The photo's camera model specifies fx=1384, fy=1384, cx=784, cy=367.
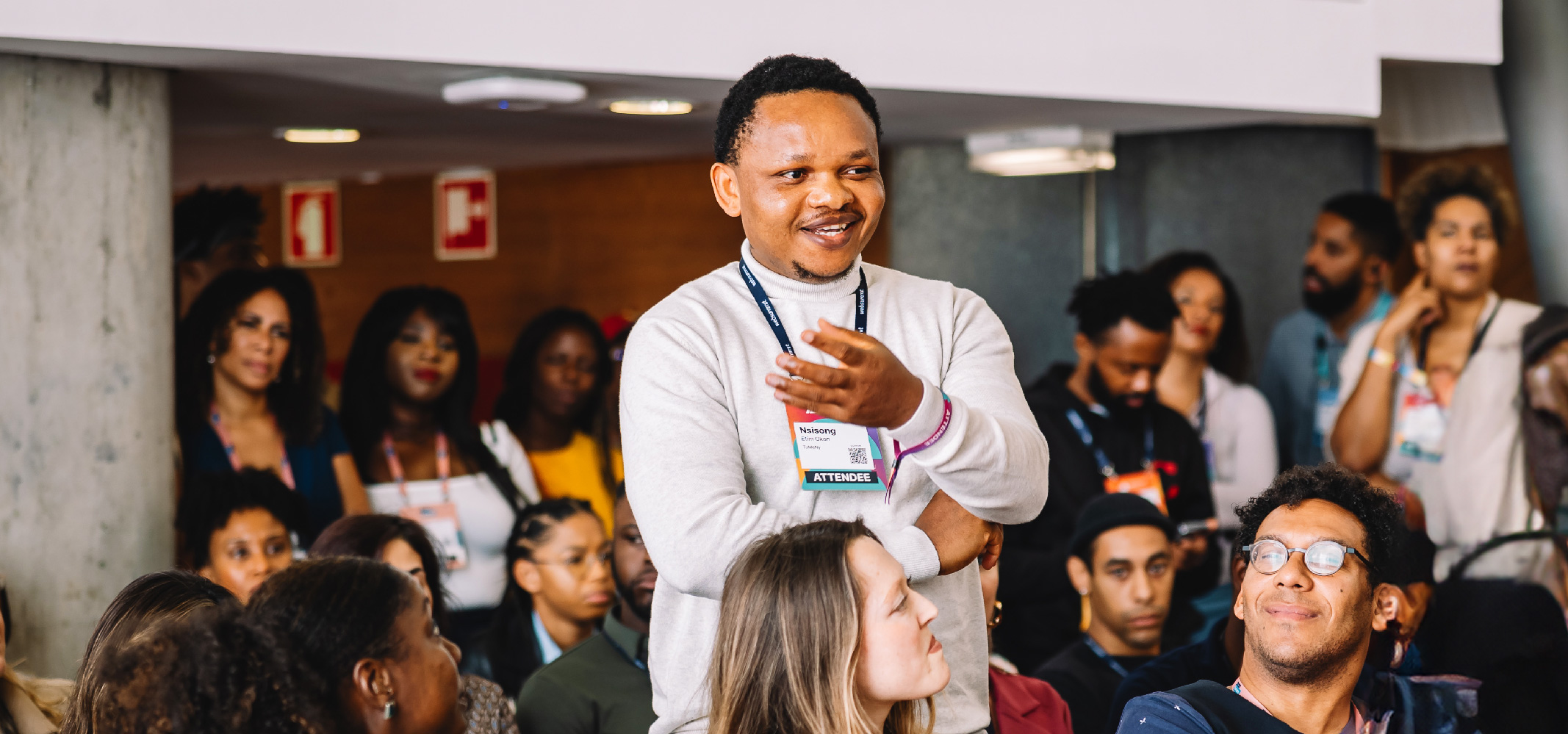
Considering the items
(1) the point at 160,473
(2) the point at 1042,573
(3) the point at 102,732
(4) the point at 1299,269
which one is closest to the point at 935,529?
(3) the point at 102,732

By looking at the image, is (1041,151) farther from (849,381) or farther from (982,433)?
(849,381)

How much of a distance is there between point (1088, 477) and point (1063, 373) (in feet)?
1.44

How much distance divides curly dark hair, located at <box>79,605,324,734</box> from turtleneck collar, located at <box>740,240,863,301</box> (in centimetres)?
76

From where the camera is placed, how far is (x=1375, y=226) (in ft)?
16.4

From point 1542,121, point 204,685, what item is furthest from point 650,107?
point 1542,121

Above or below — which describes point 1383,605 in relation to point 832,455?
below

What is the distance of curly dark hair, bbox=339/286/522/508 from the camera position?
416 centimetres

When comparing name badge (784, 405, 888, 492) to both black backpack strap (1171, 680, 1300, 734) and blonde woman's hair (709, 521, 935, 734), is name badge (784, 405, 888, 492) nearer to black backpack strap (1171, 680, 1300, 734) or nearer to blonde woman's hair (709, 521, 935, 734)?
blonde woman's hair (709, 521, 935, 734)

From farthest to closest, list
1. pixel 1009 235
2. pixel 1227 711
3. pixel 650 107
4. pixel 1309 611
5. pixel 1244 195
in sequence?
pixel 1009 235 → pixel 1244 195 → pixel 650 107 → pixel 1309 611 → pixel 1227 711

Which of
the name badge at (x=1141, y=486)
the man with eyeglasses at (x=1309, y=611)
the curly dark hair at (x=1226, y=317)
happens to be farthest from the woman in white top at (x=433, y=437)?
the curly dark hair at (x=1226, y=317)

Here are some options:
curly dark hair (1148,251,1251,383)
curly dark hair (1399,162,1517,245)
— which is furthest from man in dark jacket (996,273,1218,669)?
curly dark hair (1399,162,1517,245)

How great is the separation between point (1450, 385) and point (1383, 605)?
7.16 feet

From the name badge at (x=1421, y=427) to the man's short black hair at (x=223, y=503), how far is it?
3.33m

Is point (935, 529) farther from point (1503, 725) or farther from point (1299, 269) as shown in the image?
point (1299, 269)
